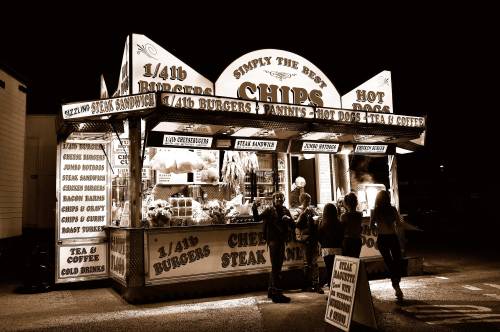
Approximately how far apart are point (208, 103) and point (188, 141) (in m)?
1.39

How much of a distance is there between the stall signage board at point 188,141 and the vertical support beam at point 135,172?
85cm

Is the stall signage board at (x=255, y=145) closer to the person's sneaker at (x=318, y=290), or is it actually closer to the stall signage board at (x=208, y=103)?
the stall signage board at (x=208, y=103)

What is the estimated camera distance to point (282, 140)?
11.2 m

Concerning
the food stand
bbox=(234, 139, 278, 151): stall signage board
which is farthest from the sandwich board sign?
bbox=(234, 139, 278, 151): stall signage board

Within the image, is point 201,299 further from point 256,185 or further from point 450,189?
point 450,189

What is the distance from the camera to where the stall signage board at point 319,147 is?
37.4 feet

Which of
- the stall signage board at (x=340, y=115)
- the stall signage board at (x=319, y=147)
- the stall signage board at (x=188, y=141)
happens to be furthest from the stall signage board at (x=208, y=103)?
the stall signage board at (x=319, y=147)

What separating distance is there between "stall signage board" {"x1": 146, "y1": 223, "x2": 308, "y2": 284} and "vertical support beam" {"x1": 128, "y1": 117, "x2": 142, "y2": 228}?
1.58 ft

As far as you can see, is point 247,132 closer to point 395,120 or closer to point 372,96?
point 395,120

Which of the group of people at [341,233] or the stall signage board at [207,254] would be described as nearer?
the group of people at [341,233]

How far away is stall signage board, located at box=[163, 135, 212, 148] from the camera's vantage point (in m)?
9.41

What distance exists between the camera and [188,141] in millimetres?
9734

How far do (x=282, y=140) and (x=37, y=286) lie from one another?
23.0 ft

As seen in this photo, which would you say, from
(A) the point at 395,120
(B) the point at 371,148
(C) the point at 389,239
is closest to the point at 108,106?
(C) the point at 389,239
